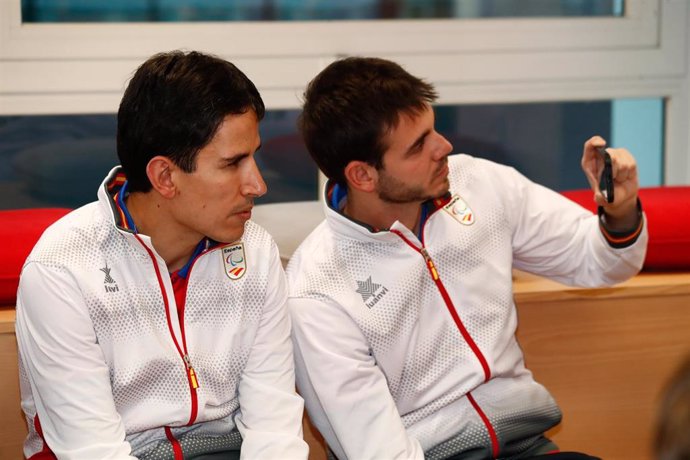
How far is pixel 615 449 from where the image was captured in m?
2.25

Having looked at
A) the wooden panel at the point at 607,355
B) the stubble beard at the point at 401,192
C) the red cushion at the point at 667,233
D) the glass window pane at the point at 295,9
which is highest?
the glass window pane at the point at 295,9

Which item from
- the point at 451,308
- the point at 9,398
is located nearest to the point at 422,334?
the point at 451,308

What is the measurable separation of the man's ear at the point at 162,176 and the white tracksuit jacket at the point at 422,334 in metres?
0.32

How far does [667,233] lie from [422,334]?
2.36 feet

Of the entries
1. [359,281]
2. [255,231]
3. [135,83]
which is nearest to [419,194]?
[359,281]

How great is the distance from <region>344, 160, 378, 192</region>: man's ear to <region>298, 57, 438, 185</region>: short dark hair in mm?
11

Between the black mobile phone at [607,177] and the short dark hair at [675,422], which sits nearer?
the short dark hair at [675,422]

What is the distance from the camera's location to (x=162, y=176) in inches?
67.6

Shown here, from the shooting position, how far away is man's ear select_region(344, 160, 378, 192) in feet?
6.49

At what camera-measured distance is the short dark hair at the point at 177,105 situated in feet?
5.47

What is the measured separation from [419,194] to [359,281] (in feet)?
0.68

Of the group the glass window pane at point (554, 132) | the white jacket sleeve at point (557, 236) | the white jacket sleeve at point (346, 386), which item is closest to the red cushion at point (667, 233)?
the white jacket sleeve at point (557, 236)

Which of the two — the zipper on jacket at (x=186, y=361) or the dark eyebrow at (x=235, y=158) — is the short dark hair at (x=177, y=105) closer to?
the dark eyebrow at (x=235, y=158)

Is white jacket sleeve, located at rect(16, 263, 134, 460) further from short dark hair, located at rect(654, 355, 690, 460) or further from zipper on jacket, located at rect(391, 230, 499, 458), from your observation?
short dark hair, located at rect(654, 355, 690, 460)
